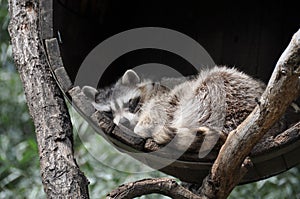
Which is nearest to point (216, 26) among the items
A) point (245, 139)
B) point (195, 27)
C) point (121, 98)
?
point (195, 27)

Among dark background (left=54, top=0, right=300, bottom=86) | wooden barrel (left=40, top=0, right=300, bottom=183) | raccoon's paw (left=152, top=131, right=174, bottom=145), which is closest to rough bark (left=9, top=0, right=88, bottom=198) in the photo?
wooden barrel (left=40, top=0, right=300, bottom=183)

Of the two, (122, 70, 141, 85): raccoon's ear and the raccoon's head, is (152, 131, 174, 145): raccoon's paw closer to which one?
the raccoon's head

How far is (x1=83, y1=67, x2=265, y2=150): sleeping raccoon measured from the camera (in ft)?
8.81

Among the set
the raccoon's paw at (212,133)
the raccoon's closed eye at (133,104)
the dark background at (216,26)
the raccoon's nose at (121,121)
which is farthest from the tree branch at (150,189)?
the dark background at (216,26)

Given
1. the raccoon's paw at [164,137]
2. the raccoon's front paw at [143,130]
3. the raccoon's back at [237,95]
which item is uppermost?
the raccoon's back at [237,95]

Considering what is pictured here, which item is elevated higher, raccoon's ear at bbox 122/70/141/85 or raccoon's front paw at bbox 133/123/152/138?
raccoon's ear at bbox 122/70/141/85

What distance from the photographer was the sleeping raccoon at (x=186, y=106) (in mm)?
2686

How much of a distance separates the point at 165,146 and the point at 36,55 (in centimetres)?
87

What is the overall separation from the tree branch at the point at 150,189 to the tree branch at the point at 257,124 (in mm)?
115

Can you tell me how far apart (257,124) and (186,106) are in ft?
2.00

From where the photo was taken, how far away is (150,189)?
8.66 feet

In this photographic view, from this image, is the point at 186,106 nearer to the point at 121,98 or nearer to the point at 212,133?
the point at 212,133

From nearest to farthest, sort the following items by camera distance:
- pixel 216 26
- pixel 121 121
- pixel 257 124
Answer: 1. pixel 257 124
2. pixel 121 121
3. pixel 216 26

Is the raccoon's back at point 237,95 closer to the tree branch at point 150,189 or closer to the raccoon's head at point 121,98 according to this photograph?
the tree branch at point 150,189
